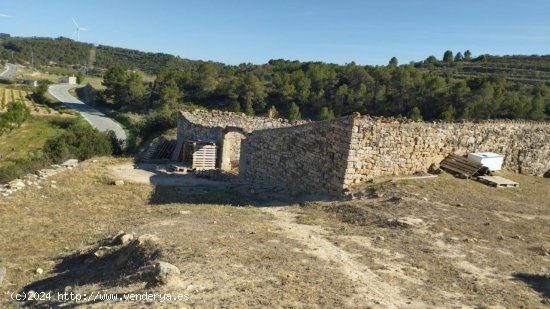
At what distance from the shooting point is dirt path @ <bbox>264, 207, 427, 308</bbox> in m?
5.96

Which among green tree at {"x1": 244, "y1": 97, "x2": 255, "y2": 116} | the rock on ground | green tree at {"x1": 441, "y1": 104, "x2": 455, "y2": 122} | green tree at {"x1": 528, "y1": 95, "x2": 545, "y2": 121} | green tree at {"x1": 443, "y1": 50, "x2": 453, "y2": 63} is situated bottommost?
the rock on ground

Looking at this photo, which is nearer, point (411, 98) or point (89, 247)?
point (89, 247)

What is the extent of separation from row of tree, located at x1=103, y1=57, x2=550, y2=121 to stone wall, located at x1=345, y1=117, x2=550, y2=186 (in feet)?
53.3

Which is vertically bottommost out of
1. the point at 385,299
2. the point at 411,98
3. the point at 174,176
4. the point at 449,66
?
the point at 174,176

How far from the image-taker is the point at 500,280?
7043 millimetres

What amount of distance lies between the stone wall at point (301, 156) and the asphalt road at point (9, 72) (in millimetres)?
89860

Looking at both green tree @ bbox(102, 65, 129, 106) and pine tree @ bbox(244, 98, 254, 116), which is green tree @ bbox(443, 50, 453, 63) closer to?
pine tree @ bbox(244, 98, 254, 116)

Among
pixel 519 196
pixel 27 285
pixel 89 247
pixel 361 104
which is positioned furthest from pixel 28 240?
pixel 361 104

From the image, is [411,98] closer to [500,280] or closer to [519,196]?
[519,196]

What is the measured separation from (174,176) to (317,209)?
327 inches

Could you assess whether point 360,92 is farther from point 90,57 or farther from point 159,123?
point 90,57

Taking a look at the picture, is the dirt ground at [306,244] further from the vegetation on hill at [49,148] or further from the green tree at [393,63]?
the green tree at [393,63]

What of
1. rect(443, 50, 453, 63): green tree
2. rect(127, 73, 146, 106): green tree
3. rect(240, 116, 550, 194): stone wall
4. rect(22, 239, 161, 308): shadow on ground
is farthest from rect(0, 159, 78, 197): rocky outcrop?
rect(443, 50, 453, 63): green tree

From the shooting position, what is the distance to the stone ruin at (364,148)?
1348 cm
